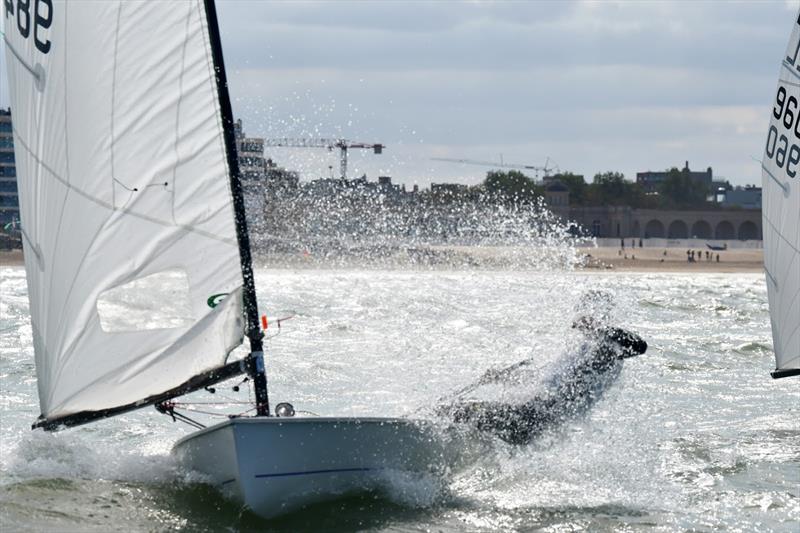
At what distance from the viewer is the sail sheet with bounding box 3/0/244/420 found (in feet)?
31.8

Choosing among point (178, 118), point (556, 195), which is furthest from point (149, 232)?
point (556, 195)

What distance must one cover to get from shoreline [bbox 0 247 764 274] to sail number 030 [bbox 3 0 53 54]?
239 feet

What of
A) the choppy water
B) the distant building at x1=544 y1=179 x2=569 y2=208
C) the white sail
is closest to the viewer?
the choppy water

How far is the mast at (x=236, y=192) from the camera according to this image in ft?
31.5

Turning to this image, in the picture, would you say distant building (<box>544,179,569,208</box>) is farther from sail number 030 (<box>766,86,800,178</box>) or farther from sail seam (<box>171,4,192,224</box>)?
sail seam (<box>171,4,192,224</box>)

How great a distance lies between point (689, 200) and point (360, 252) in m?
66.9

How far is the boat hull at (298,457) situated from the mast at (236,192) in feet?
1.51

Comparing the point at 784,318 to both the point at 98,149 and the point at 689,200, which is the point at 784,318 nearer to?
the point at 98,149

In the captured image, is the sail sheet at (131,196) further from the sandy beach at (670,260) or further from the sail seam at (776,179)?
the sandy beach at (670,260)

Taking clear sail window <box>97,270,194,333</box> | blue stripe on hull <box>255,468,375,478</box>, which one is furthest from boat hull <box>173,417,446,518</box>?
clear sail window <box>97,270,194,333</box>

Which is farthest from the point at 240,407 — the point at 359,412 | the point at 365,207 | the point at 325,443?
the point at 365,207

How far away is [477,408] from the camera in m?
11.5

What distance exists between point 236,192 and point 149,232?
0.72m

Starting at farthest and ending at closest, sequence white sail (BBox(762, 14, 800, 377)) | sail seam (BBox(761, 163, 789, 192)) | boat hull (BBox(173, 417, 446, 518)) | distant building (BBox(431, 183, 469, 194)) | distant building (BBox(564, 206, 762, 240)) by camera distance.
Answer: distant building (BBox(564, 206, 762, 240)) → distant building (BBox(431, 183, 469, 194)) → sail seam (BBox(761, 163, 789, 192)) → white sail (BBox(762, 14, 800, 377)) → boat hull (BBox(173, 417, 446, 518))
